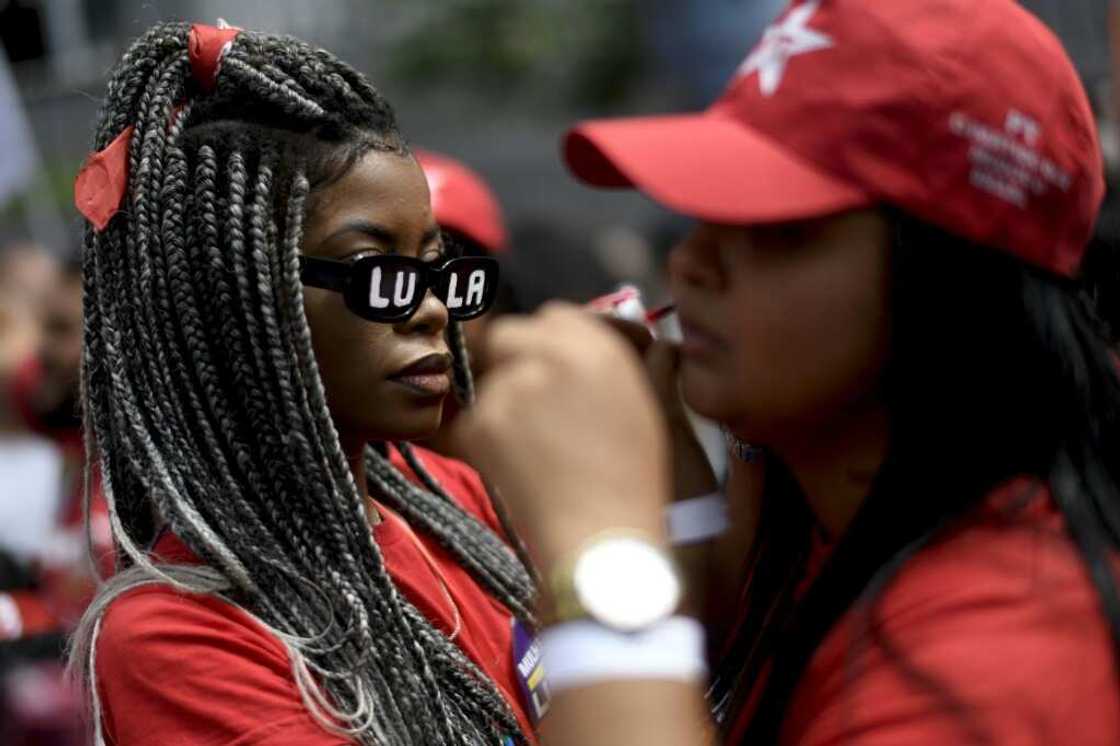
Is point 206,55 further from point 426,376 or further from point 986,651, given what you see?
point 986,651

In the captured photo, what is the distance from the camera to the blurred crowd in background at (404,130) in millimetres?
4578

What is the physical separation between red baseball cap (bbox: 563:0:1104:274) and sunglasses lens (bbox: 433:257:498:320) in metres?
0.77

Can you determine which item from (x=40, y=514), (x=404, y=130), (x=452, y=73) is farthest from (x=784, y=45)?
(x=452, y=73)

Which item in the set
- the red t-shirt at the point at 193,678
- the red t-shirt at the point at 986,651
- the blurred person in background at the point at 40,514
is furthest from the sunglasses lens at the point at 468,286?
the blurred person in background at the point at 40,514

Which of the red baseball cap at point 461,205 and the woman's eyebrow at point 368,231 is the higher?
the woman's eyebrow at point 368,231

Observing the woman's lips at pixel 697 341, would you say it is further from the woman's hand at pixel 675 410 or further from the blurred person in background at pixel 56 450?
the blurred person in background at pixel 56 450

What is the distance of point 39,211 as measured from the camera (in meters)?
12.5

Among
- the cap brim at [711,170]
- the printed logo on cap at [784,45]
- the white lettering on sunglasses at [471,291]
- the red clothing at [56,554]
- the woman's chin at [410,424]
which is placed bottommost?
the red clothing at [56,554]

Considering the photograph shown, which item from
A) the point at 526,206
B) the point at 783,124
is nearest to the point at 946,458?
the point at 783,124

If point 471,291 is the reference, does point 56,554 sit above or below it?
below

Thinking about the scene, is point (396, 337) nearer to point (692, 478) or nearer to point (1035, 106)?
point (692, 478)

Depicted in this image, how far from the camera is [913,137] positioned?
5.30 feet

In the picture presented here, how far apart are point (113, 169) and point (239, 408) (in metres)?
0.38

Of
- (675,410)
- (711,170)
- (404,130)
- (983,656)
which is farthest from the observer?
(404,130)
